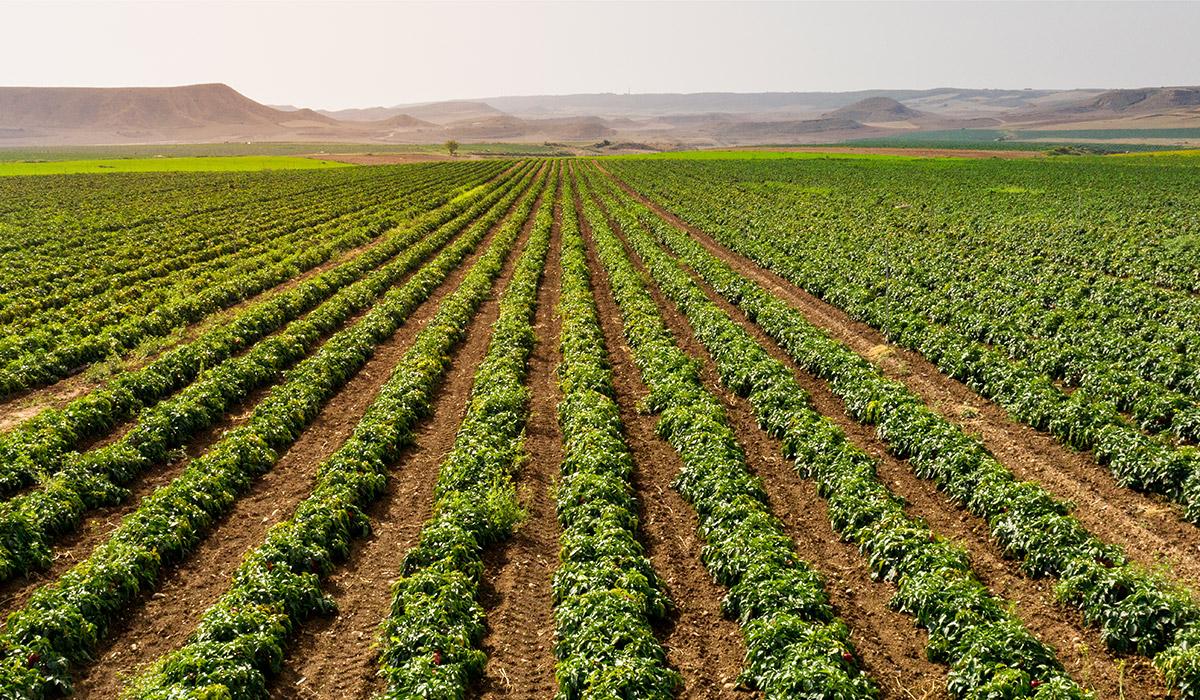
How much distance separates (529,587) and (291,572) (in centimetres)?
377

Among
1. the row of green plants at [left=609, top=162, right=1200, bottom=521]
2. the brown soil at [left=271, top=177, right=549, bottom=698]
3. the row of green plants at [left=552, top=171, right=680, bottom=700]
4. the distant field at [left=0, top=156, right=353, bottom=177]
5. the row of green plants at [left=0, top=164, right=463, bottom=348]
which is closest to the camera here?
the row of green plants at [left=552, top=171, right=680, bottom=700]

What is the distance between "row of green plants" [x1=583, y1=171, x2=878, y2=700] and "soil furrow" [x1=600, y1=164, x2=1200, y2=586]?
18.8 ft

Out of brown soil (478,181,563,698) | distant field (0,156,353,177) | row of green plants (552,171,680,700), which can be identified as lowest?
brown soil (478,181,563,698)

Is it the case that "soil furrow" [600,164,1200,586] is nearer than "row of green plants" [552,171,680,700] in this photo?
No

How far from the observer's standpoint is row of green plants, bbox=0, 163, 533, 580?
11.8 meters

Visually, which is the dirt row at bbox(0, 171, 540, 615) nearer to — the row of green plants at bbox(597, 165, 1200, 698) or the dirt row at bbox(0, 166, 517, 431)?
the dirt row at bbox(0, 166, 517, 431)

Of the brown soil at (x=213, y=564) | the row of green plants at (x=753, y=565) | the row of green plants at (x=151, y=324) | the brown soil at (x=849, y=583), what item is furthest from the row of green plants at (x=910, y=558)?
the row of green plants at (x=151, y=324)

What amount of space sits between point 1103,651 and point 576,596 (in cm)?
735

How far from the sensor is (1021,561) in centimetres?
1151

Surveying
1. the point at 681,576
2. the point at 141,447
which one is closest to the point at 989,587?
the point at 681,576

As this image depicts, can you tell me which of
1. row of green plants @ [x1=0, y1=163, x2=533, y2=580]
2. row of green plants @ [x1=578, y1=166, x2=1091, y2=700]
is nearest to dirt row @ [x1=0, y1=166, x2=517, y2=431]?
row of green plants @ [x1=0, y1=163, x2=533, y2=580]

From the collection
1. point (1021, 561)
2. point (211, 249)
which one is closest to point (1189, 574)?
point (1021, 561)

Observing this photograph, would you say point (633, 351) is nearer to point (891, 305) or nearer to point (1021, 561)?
point (891, 305)

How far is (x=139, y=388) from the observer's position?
18344mm
